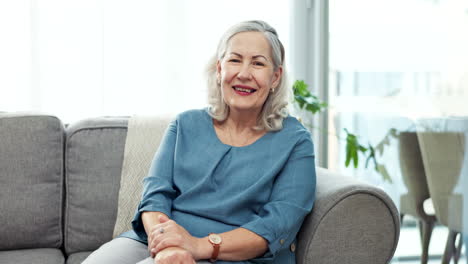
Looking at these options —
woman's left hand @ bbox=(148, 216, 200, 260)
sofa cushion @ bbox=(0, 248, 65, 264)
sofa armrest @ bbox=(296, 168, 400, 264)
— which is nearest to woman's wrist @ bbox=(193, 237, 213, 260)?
woman's left hand @ bbox=(148, 216, 200, 260)

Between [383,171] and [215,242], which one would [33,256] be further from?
[383,171]

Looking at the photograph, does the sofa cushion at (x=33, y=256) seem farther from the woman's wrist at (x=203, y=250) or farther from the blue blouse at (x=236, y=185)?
the woman's wrist at (x=203, y=250)

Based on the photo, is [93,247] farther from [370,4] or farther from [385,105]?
[370,4]

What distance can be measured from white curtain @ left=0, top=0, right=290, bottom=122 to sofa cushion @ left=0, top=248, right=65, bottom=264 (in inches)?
49.1

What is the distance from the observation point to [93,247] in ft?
6.32

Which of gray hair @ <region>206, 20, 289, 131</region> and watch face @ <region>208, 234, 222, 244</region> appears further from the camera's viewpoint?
gray hair @ <region>206, 20, 289, 131</region>

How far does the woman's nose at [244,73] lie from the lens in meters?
1.60

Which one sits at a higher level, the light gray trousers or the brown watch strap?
the brown watch strap

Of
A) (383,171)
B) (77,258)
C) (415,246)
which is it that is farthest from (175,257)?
(383,171)

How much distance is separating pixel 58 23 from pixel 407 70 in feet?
6.50

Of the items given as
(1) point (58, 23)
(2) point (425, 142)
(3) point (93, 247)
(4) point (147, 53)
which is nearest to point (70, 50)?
(1) point (58, 23)

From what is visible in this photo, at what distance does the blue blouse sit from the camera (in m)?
1.50

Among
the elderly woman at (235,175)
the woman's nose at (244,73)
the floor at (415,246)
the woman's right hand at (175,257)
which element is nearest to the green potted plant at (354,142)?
the floor at (415,246)

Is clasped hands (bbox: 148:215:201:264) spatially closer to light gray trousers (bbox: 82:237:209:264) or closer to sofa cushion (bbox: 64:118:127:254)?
light gray trousers (bbox: 82:237:209:264)
